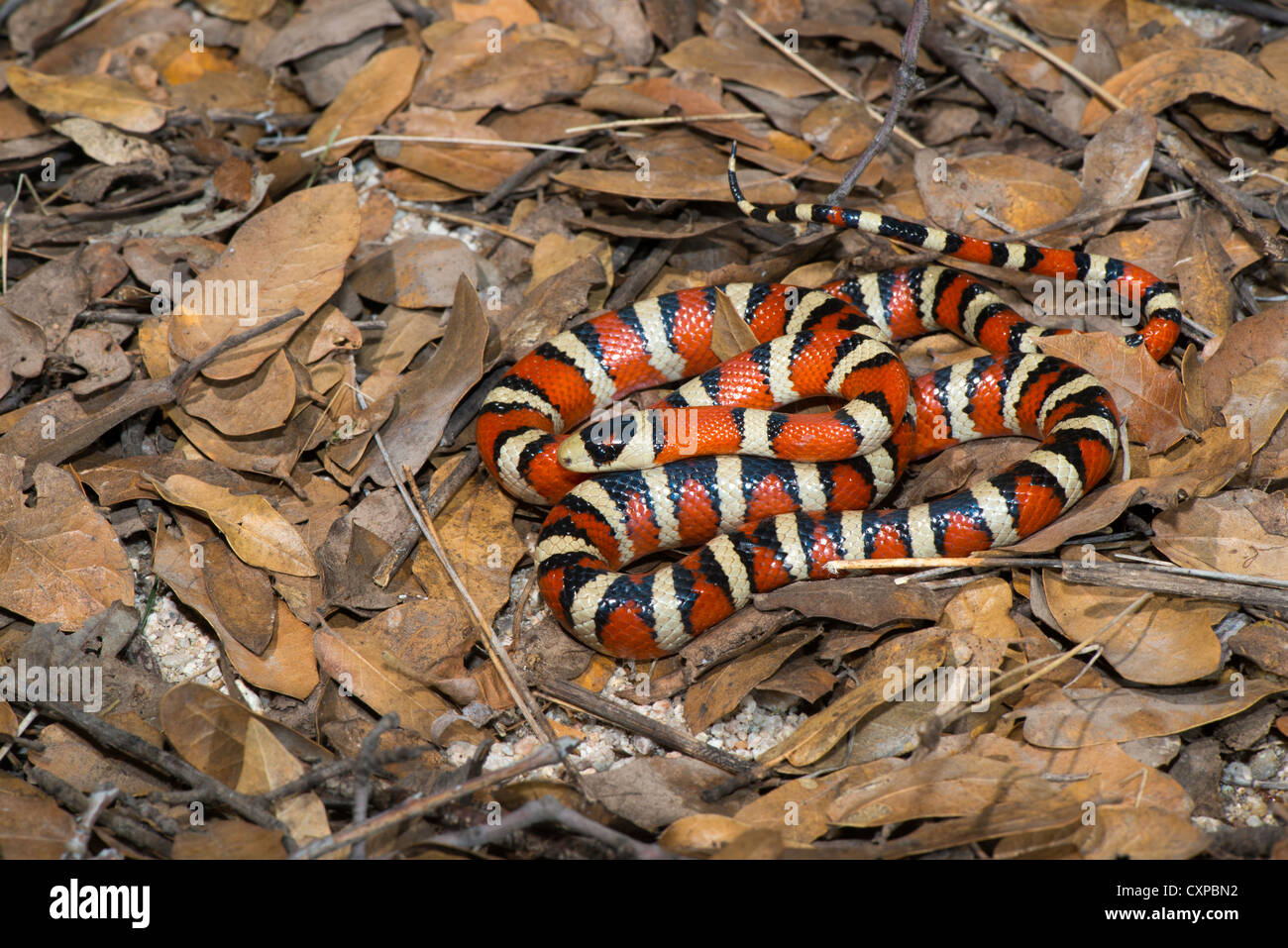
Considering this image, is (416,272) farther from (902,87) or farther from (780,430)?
(902,87)

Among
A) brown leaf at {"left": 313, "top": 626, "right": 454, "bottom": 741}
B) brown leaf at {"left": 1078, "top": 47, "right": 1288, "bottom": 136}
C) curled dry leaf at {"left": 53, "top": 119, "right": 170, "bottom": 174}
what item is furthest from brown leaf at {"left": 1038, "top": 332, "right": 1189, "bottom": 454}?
curled dry leaf at {"left": 53, "top": 119, "right": 170, "bottom": 174}

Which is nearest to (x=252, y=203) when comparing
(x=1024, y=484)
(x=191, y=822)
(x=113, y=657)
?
(x=113, y=657)

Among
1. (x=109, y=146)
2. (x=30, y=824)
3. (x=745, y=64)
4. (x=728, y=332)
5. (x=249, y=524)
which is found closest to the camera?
(x=30, y=824)

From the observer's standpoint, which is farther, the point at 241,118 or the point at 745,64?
the point at 745,64

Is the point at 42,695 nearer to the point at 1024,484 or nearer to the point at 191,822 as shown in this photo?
the point at 191,822

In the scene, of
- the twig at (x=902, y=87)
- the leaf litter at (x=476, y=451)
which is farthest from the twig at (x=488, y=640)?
the twig at (x=902, y=87)

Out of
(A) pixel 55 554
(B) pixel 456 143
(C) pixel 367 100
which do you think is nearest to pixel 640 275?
(B) pixel 456 143

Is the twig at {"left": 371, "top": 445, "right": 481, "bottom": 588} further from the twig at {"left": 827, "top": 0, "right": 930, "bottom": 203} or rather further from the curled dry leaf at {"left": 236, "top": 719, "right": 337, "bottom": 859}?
the twig at {"left": 827, "top": 0, "right": 930, "bottom": 203}
